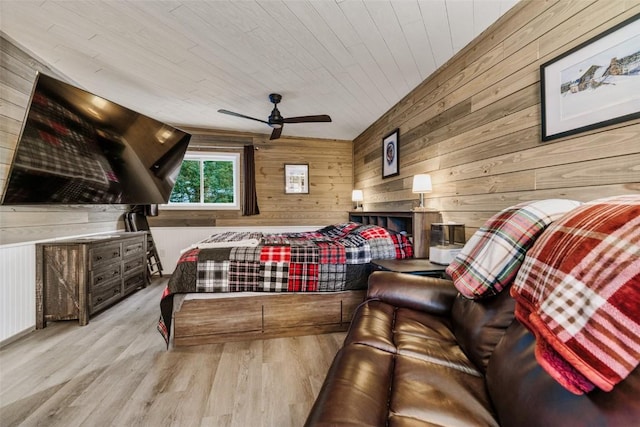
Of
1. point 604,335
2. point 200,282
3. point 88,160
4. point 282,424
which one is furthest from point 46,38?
point 604,335

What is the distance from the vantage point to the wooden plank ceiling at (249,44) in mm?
1800

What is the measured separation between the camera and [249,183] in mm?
4516

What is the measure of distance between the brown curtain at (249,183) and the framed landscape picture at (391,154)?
2160 millimetres

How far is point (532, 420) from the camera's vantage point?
69 centimetres

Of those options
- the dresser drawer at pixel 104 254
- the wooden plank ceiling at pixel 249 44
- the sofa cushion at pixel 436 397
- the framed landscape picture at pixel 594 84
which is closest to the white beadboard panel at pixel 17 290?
the dresser drawer at pixel 104 254

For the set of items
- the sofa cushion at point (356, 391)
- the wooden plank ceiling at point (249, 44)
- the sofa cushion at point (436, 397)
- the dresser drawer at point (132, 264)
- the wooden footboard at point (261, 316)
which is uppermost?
the wooden plank ceiling at point (249, 44)

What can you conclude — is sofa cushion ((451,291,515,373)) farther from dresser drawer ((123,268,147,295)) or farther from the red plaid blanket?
dresser drawer ((123,268,147,295))

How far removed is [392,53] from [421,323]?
2.11m

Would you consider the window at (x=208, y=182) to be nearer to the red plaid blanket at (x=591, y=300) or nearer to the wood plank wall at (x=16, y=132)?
the wood plank wall at (x=16, y=132)

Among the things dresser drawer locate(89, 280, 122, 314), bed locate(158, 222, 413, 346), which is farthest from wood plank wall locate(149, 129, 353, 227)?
bed locate(158, 222, 413, 346)

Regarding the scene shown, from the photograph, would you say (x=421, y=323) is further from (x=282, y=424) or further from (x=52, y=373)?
(x=52, y=373)

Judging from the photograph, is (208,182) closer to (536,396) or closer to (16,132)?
(16,132)

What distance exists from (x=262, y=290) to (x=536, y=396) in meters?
1.87

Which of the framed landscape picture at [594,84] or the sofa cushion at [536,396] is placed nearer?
the sofa cushion at [536,396]
